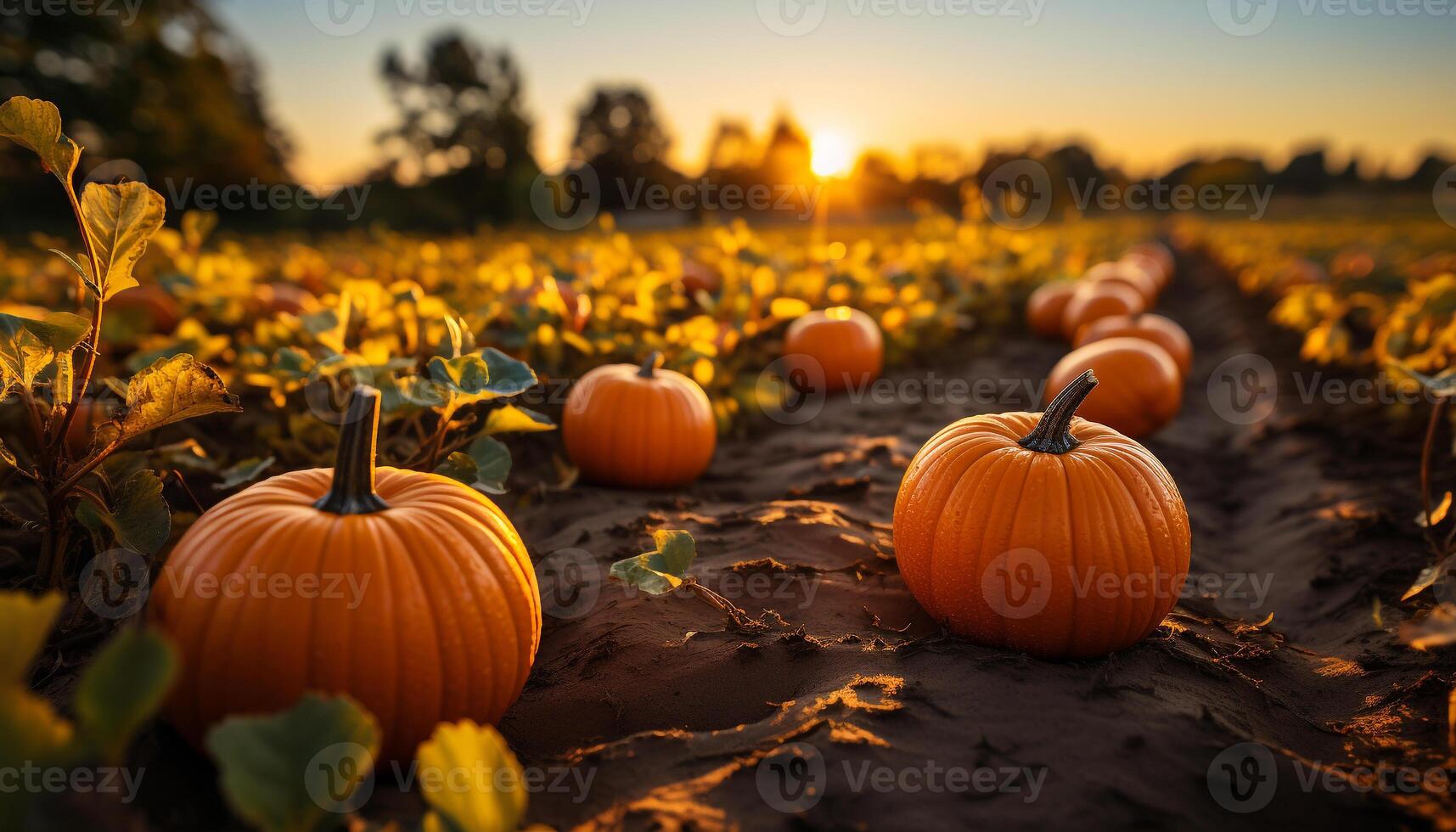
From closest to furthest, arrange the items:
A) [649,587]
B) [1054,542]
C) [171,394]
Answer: [171,394]
[649,587]
[1054,542]

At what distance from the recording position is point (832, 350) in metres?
5.49

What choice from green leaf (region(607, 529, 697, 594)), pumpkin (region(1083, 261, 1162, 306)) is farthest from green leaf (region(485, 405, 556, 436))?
pumpkin (region(1083, 261, 1162, 306))

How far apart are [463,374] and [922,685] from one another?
1.49 metres

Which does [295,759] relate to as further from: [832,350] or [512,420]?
[832,350]

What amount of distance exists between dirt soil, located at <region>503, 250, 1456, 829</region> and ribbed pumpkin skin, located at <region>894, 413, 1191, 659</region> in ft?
0.29

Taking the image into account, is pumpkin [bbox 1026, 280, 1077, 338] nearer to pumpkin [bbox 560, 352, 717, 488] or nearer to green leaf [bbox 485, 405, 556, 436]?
pumpkin [bbox 560, 352, 717, 488]

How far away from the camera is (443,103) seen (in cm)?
4591

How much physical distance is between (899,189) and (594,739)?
43818 millimetres

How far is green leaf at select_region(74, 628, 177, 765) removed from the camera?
2.94ft

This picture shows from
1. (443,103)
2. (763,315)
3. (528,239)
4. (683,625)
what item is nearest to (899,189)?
(443,103)

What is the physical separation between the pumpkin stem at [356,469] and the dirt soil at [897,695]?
58 cm

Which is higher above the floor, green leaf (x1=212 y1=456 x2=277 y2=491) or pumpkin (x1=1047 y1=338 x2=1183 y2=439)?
pumpkin (x1=1047 y1=338 x2=1183 y2=439)

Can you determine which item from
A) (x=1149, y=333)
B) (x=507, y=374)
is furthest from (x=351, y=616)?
(x=1149, y=333)

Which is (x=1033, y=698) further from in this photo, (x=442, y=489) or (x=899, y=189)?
(x=899, y=189)
